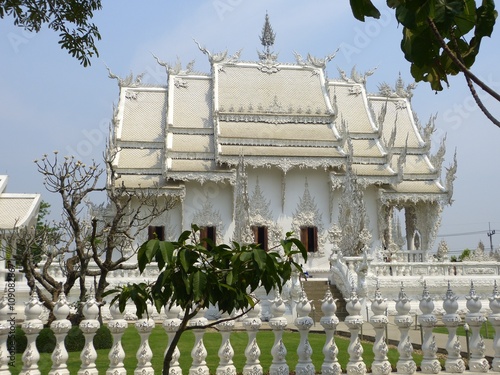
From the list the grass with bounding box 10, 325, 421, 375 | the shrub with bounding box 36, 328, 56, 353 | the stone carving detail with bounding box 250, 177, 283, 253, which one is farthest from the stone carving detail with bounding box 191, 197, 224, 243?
the shrub with bounding box 36, 328, 56, 353

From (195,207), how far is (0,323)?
17.7m

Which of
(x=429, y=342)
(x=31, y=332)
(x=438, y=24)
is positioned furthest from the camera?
(x=429, y=342)

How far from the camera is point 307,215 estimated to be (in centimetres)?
2266

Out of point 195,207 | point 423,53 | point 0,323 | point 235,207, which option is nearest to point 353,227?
point 235,207

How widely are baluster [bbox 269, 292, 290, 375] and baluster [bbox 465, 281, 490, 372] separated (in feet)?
5.34

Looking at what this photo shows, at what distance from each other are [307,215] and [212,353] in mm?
15564

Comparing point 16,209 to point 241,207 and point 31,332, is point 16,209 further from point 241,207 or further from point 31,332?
point 31,332

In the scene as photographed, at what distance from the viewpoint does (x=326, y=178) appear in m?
23.0

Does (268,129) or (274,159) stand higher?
(268,129)

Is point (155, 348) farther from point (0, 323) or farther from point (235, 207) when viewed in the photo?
point (235, 207)

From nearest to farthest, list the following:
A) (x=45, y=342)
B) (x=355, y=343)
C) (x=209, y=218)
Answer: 1. (x=355, y=343)
2. (x=45, y=342)
3. (x=209, y=218)

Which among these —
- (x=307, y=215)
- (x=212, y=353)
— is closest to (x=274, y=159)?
(x=307, y=215)

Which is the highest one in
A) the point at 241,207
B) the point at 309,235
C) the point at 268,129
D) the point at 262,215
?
the point at 268,129

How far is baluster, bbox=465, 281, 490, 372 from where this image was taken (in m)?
5.03
